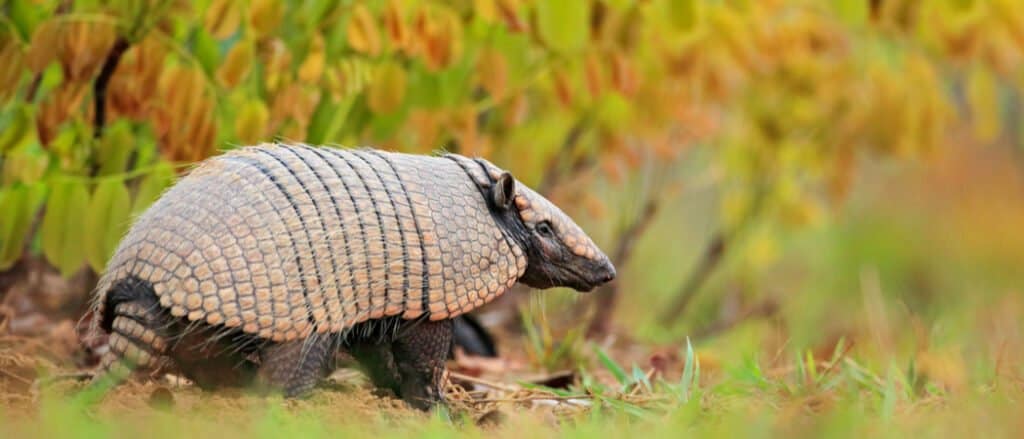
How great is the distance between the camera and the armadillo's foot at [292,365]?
4160mm

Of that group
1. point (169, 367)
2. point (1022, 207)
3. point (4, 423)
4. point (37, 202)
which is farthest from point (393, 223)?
point (1022, 207)

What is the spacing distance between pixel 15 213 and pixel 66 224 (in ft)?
0.62

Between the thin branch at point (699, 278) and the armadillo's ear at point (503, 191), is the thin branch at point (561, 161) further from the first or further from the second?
A: the armadillo's ear at point (503, 191)

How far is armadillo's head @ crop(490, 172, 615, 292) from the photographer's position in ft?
15.1

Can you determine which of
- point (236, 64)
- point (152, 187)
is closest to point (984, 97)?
point (236, 64)

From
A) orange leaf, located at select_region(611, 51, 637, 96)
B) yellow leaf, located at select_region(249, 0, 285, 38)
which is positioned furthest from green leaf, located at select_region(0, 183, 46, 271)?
orange leaf, located at select_region(611, 51, 637, 96)

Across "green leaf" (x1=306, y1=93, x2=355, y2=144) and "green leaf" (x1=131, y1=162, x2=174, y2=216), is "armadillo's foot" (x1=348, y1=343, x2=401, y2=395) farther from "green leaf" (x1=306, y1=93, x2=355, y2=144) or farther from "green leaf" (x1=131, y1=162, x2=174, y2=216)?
"green leaf" (x1=306, y1=93, x2=355, y2=144)

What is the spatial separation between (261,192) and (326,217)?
0.69 ft

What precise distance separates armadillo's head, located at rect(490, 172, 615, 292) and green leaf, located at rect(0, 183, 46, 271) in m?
1.88

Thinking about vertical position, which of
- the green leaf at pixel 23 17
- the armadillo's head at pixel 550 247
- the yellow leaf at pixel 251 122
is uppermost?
the green leaf at pixel 23 17

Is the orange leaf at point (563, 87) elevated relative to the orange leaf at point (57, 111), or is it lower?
lower

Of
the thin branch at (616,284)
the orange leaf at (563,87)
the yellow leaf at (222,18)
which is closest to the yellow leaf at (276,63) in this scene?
the yellow leaf at (222,18)

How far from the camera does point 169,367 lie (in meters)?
4.42

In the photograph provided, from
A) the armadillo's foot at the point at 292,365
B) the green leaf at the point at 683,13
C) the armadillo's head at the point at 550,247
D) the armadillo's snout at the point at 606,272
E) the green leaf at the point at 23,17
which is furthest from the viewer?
the green leaf at the point at 683,13
